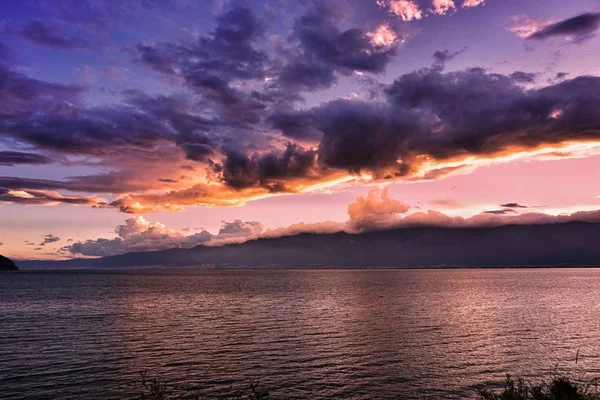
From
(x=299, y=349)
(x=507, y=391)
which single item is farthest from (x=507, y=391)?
(x=299, y=349)

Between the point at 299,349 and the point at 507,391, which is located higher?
the point at 507,391

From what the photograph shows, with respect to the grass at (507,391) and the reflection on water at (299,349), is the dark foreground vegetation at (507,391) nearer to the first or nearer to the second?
the grass at (507,391)

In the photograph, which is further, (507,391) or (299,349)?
(299,349)

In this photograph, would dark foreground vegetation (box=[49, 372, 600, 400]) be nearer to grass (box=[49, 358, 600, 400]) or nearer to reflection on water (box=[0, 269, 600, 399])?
grass (box=[49, 358, 600, 400])

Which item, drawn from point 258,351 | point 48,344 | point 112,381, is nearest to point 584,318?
point 258,351

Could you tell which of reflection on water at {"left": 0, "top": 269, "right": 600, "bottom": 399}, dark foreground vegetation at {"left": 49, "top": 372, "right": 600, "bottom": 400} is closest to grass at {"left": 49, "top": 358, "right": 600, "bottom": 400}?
dark foreground vegetation at {"left": 49, "top": 372, "right": 600, "bottom": 400}

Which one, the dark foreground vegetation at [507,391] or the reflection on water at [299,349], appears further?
the reflection on water at [299,349]

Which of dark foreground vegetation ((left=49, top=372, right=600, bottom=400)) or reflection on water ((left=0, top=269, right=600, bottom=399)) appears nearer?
dark foreground vegetation ((left=49, top=372, right=600, bottom=400))

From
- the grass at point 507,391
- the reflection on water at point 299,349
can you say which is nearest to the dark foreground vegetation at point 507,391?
the grass at point 507,391

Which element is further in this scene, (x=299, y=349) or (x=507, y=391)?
(x=299, y=349)

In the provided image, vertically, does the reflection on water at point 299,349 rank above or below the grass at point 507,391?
below

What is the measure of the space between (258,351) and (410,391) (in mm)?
23381

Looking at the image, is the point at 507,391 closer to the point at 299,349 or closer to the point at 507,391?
the point at 507,391

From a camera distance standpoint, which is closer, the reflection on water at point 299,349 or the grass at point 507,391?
the grass at point 507,391
